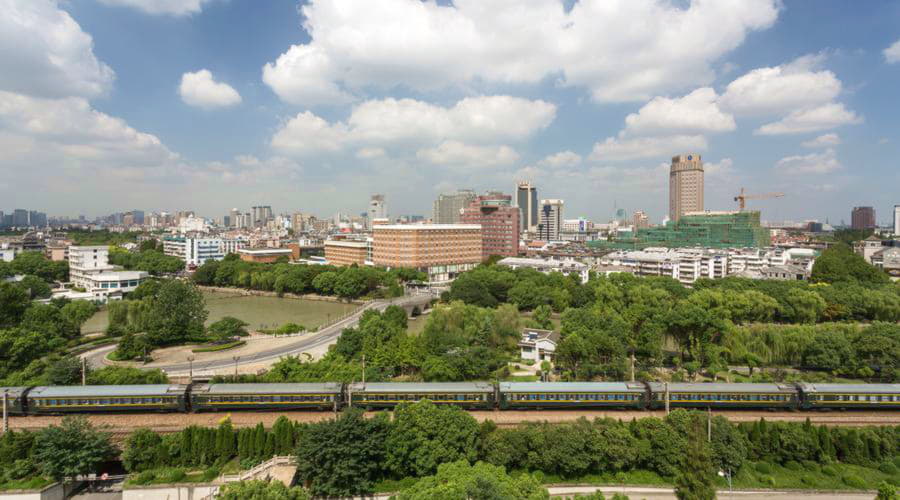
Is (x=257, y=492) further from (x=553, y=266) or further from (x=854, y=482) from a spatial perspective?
(x=553, y=266)

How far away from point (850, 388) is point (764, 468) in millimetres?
5943

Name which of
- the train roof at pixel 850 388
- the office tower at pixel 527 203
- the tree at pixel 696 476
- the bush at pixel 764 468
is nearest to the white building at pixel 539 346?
the train roof at pixel 850 388

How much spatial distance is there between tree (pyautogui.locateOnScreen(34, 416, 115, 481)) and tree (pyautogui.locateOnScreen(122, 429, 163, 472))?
0.63 metres

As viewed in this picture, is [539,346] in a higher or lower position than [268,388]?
lower

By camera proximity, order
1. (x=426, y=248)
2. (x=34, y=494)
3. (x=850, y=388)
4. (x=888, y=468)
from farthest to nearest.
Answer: (x=426, y=248) → (x=850, y=388) → (x=888, y=468) → (x=34, y=494)

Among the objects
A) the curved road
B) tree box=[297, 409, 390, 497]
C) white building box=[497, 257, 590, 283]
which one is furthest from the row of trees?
tree box=[297, 409, 390, 497]

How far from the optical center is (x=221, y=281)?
2377 inches

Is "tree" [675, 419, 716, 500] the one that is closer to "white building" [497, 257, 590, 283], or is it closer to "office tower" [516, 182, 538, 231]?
"white building" [497, 257, 590, 283]

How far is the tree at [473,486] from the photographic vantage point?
11094 mm

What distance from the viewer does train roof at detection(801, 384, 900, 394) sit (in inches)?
705

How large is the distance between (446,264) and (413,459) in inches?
2054

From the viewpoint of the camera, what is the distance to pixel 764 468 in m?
15.2

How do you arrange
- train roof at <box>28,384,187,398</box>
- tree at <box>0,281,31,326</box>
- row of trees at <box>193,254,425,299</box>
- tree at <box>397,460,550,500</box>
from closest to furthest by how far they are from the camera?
tree at <box>397,460,550,500</box>
train roof at <box>28,384,187,398</box>
tree at <box>0,281,31,326</box>
row of trees at <box>193,254,425,299</box>

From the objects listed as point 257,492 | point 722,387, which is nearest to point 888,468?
point 722,387
